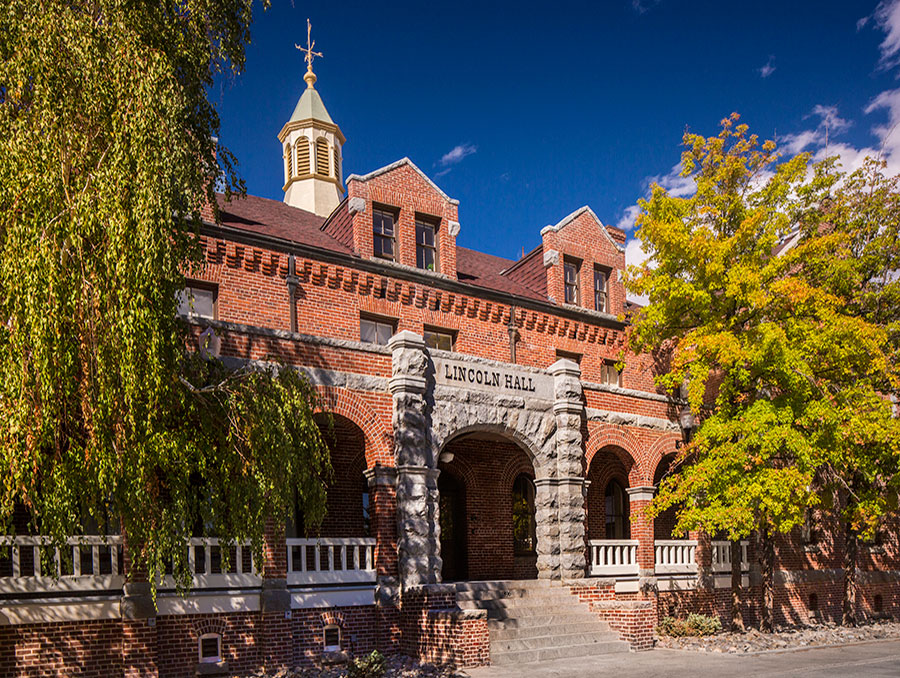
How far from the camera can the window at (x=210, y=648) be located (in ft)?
40.7

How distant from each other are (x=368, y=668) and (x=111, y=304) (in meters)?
6.67

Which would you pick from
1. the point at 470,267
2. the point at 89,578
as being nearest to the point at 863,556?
the point at 470,267

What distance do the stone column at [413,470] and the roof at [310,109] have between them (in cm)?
1509

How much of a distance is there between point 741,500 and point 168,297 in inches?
494

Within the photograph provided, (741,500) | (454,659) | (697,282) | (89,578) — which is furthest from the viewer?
(697,282)

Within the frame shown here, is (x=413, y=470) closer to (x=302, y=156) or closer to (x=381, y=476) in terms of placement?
(x=381, y=476)

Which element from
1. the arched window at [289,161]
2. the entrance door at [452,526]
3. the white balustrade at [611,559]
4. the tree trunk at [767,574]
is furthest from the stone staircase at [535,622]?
the arched window at [289,161]

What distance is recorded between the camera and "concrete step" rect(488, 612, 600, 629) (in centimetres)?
1432

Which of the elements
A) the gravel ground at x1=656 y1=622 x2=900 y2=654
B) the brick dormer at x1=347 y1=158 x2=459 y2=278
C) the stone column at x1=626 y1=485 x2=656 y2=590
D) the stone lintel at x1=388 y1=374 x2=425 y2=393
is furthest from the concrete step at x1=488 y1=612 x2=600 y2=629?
the brick dormer at x1=347 y1=158 x2=459 y2=278

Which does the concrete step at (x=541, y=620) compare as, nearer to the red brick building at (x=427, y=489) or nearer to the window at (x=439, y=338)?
the red brick building at (x=427, y=489)

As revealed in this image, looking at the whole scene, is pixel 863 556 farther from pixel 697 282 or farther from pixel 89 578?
pixel 89 578

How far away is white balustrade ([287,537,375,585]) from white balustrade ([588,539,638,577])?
18.5ft

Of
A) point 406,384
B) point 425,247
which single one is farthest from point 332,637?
Answer: point 425,247

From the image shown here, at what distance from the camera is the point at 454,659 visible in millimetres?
12867
